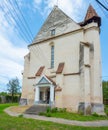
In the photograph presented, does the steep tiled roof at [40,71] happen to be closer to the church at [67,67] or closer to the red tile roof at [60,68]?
the church at [67,67]

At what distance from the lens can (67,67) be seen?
24.4 meters

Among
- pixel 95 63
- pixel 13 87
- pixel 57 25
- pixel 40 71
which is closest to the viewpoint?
pixel 95 63

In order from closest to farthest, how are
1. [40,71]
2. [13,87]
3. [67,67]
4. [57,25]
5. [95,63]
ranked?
[95,63], [67,67], [40,71], [57,25], [13,87]

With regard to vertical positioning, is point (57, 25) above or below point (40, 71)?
above

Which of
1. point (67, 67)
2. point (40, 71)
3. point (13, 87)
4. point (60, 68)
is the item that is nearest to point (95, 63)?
point (67, 67)

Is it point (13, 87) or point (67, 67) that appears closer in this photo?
point (67, 67)

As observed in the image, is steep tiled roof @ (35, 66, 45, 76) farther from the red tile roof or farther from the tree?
the tree

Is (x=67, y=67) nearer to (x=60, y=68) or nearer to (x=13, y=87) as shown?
(x=60, y=68)

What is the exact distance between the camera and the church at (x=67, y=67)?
22.1m

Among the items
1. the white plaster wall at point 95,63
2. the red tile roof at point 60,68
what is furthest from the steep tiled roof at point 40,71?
the white plaster wall at point 95,63

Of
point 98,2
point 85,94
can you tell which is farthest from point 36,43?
point 98,2

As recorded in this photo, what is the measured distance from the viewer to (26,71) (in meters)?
30.4

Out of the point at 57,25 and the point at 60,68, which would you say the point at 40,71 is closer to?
the point at 60,68

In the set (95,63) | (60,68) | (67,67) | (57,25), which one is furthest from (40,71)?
(95,63)
